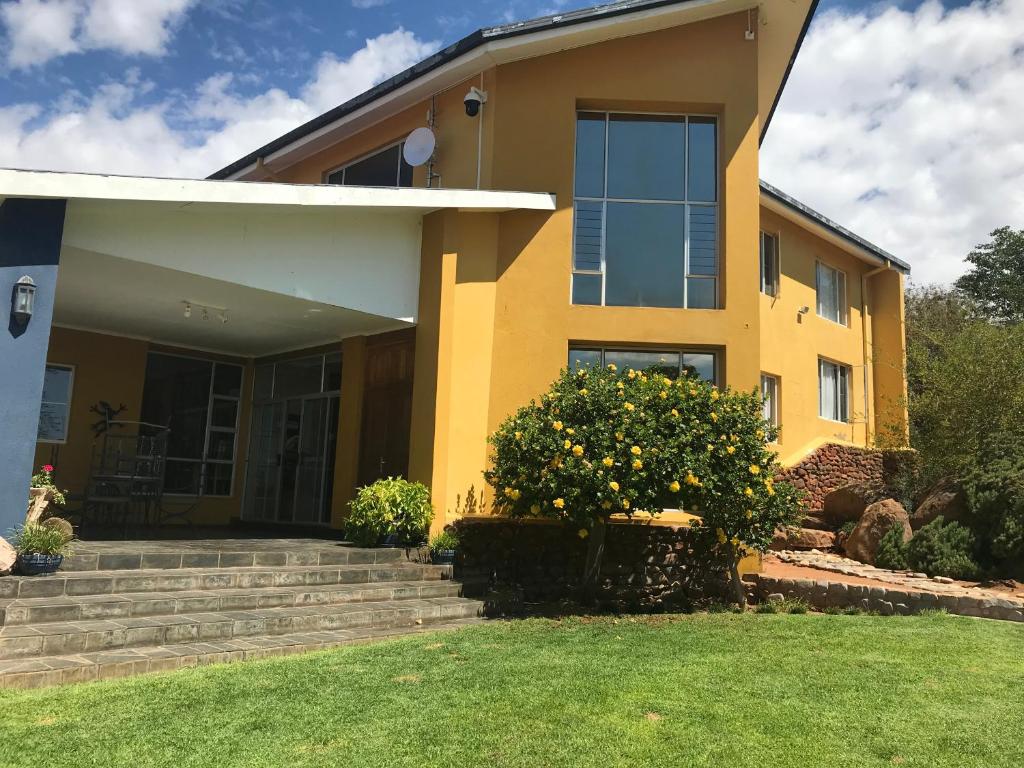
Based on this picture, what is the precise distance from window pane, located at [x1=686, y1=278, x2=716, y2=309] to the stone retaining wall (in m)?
3.23

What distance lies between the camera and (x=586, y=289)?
457 inches

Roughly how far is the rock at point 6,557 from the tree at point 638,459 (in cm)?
483

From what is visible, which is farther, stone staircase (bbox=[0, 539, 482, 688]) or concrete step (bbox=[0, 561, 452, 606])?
concrete step (bbox=[0, 561, 452, 606])

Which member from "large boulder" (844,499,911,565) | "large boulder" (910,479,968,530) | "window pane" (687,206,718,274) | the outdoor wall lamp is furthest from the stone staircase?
"large boulder" (910,479,968,530)

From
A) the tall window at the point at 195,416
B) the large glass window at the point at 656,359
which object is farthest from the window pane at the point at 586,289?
the tall window at the point at 195,416

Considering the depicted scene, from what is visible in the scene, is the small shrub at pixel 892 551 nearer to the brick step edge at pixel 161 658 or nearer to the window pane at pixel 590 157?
the window pane at pixel 590 157

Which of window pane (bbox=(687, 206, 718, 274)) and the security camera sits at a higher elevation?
the security camera

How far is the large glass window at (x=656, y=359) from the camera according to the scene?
11.4 metres

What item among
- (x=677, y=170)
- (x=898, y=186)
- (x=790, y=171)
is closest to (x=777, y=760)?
(x=677, y=170)

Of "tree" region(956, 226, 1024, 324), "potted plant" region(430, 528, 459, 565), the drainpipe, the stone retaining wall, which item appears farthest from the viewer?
"tree" region(956, 226, 1024, 324)

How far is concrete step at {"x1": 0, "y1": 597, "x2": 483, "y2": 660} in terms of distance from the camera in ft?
19.0

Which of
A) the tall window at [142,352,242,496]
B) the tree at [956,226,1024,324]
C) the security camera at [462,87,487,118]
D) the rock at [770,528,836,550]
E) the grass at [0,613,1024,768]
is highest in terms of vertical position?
the tree at [956,226,1024,324]

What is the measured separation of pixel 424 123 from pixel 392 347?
3.86 m

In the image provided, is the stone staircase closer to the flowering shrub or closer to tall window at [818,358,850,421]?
the flowering shrub
